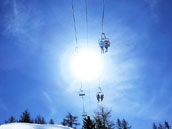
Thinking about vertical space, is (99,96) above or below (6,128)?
above

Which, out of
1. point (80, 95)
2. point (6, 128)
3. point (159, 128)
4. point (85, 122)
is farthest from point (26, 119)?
point (159, 128)

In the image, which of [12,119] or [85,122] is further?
[12,119]

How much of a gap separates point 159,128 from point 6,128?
62798mm

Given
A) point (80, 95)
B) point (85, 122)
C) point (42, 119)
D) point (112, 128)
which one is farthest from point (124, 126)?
point (42, 119)

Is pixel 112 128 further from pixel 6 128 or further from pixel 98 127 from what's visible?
pixel 6 128

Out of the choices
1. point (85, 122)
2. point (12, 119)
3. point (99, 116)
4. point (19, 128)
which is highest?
point (12, 119)

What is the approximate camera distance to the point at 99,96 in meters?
16.4

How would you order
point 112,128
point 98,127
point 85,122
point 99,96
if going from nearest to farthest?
point 99,96 → point 85,122 → point 98,127 → point 112,128

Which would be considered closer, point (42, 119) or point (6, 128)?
point (6, 128)

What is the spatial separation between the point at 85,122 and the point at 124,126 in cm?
2922

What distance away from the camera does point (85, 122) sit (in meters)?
20.7

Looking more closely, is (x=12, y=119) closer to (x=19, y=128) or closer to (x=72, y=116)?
(x=72, y=116)

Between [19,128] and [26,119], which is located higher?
[26,119]

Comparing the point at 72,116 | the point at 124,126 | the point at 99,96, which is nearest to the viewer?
the point at 99,96
